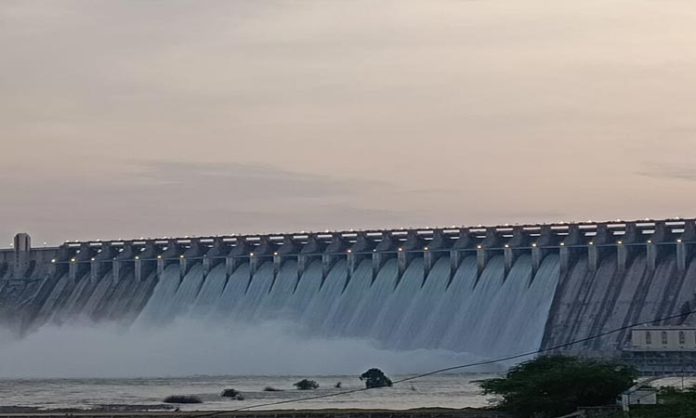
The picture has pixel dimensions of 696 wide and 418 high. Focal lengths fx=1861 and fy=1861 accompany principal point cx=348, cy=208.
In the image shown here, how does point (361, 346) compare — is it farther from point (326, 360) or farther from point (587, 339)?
point (587, 339)

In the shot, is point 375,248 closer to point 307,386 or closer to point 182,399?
point 307,386

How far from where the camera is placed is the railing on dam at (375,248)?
11219cm

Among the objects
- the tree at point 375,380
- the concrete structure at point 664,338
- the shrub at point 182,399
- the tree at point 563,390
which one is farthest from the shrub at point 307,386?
the tree at point 563,390

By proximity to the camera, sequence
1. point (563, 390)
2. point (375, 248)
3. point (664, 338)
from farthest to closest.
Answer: point (375, 248)
point (664, 338)
point (563, 390)

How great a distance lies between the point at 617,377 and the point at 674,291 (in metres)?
45.6

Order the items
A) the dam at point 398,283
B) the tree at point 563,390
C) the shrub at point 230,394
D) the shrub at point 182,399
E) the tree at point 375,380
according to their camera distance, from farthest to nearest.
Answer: the dam at point 398,283 → the tree at point 375,380 → the shrub at point 230,394 → the shrub at point 182,399 → the tree at point 563,390

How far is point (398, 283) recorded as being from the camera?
120m

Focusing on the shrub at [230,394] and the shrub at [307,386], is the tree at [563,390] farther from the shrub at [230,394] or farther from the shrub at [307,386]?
the shrub at [307,386]

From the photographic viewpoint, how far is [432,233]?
122m

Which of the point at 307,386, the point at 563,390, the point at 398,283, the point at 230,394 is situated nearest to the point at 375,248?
the point at 398,283

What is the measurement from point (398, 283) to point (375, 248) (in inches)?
198

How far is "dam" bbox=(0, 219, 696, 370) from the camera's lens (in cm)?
11025

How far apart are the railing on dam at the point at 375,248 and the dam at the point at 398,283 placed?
9 centimetres

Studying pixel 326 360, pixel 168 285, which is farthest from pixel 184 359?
pixel 326 360
